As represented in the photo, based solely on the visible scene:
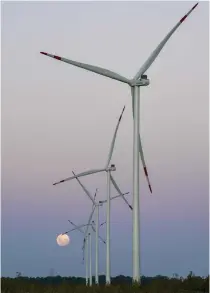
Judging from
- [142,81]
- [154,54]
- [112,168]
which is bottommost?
[112,168]

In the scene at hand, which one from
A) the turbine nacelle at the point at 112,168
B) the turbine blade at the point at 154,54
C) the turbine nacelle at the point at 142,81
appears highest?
the turbine blade at the point at 154,54

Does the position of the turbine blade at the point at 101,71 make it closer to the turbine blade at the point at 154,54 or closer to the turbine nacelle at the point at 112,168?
the turbine blade at the point at 154,54

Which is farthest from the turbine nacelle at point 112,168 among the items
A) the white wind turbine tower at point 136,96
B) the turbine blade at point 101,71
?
the turbine blade at point 101,71

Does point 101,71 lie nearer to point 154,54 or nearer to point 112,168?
point 154,54

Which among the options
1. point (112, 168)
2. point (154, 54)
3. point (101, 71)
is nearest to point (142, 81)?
point (154, 54)

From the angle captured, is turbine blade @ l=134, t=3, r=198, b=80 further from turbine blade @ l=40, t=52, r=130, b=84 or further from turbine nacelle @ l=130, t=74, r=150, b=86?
turbine blade @ l=40, t=52, r=130, b=84

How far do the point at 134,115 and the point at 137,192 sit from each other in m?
4.95

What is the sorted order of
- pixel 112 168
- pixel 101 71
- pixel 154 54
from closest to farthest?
pixel 101 71 → pixel 154 54 → pixel 112 168

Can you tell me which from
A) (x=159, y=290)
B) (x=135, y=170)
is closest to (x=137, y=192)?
(x=135, y=170)

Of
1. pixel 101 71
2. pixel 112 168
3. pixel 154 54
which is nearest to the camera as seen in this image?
pixel 101 71

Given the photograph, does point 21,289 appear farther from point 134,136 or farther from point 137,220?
point 134,136

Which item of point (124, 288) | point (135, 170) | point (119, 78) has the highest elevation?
point (119, 78)

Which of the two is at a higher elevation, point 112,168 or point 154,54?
point 154,54

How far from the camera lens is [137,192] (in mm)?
34500
